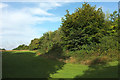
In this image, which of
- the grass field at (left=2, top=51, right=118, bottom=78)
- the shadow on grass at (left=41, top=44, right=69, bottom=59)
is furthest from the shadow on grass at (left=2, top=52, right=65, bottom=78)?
the shadow on grass at (left=41, top=44, right=69, bottom=59)

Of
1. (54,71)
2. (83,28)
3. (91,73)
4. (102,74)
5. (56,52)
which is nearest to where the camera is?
(102,74)

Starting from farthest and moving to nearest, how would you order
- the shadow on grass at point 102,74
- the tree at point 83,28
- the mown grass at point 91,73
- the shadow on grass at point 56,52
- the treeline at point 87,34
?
1. the shadow on grass at point 56,52
2. the tree at point 83,28
3. the treeline at point 87,34
4. the mown grass at point 91,73
5. the shadow on grass at point 102,74

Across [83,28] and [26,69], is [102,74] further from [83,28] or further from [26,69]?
[83,28]

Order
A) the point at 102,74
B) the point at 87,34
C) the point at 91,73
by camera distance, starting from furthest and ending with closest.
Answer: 1. the point at 87,34
2. the point at 91,73
3. the point at 102,74

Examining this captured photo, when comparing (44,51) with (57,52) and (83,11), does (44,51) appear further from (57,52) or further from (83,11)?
(83,11)

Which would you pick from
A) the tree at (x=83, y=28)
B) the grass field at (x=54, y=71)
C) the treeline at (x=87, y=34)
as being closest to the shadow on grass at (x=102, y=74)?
the grass field at (x=54, y=71)

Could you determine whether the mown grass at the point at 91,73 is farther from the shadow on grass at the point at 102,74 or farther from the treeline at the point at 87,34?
the treeline at the point at 87,34

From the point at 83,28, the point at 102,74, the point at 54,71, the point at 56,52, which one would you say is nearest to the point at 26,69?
the point at 54,71

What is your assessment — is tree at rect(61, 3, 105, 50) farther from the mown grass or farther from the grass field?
the mown grass

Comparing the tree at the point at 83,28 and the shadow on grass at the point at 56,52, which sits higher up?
the tree at the point at 83,28

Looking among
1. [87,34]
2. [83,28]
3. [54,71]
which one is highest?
[83,28]

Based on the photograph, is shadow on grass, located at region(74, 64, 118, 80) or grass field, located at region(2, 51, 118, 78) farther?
grass field, located at region(2, 51, 118, 78)

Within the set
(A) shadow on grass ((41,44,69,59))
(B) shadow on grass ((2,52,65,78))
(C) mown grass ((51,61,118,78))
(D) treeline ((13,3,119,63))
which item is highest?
(D) treeline ((13,3,119,63))

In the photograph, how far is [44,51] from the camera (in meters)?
20.2
